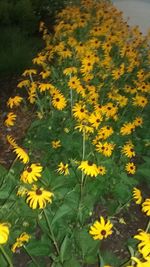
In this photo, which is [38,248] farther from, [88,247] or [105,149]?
[105,149]

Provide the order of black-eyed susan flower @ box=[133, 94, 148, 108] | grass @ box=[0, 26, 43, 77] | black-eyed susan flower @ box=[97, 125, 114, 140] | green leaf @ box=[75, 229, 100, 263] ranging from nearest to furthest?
green leaf @ box=[75, 229, 100, 263] < black-eyed susan flower @ box=[97, 125, 114, 140] < black-eyed susan flower @ box=[133, 94, 148, 108] < grass @ box=[0, 26, 43, 77]

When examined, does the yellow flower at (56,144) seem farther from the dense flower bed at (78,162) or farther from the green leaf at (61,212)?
the green leaf at (61,212)

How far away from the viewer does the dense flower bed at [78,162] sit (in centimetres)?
221

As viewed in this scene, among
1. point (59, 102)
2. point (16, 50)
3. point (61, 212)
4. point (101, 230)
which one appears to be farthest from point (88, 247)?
point (16, 50)

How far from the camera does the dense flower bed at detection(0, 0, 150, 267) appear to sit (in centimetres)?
221

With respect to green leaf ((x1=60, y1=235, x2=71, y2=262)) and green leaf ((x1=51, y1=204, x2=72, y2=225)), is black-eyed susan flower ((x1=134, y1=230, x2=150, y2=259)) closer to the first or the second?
green leaf ((x1=60, y1=235, x2=71, y2=262))

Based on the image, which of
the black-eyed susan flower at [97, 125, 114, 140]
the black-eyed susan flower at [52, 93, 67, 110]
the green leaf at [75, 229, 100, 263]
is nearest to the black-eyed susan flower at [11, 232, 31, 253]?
the green leaf at [75, 229, 100, 263]

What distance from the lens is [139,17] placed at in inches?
256

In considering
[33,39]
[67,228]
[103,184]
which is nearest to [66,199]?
[67,228]

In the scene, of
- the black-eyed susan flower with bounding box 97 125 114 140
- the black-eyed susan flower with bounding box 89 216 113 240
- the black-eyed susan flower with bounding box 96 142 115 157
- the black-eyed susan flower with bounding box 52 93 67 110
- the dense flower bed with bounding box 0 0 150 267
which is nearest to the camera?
the black-eyed susan flower with bounding box 89 216 113 240

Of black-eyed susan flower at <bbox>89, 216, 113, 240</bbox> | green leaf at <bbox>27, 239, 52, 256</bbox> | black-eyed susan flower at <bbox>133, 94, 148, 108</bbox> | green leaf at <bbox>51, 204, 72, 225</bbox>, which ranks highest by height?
black-eyed susan flower at <bbox>133, 94, 148, 108</bbox>

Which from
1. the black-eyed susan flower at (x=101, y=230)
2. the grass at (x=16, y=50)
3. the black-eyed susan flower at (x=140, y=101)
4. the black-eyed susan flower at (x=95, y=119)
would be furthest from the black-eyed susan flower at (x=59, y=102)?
the grass at (x=16, y=50)

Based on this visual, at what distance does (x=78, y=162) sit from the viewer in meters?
2.50

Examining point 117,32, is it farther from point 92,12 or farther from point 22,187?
point 22,187
